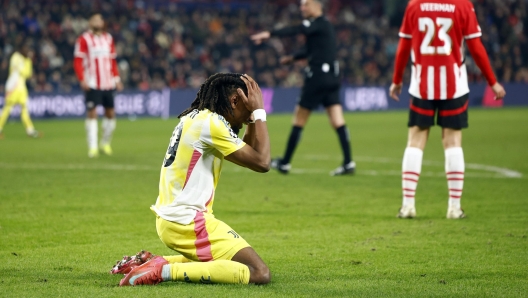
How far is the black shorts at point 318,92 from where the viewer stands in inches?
449

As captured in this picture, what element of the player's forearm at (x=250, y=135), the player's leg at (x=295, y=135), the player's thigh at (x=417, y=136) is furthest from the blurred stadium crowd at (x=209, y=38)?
the player's forearm at (x=250, y=135)

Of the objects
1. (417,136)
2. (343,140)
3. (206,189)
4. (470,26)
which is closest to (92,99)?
(343,140)

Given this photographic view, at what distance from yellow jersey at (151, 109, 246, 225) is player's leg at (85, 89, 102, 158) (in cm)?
950

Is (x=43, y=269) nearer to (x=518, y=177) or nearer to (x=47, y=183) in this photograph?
(x=47, y=183)

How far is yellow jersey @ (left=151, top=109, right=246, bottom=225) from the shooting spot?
16.0ft

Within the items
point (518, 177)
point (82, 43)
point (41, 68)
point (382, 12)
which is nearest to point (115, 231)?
point (518, 177)

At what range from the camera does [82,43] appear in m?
14.4

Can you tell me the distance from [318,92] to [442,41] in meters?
4.03

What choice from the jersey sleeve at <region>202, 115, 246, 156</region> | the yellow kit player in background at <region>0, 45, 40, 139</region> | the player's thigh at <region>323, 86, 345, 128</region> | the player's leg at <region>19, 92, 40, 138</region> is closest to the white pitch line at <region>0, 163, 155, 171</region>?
the player's thigh at <region>323, 86, 345, 128</region>

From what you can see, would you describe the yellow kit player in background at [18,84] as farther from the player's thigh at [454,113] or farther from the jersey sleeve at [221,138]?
the jersey sleeve at [221,138]

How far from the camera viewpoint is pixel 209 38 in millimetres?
33844

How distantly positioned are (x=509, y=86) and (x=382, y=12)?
332 inches

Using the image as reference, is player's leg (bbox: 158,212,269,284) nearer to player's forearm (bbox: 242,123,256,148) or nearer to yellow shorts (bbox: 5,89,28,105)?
player's forearm (bbox: 242,123,256,148)

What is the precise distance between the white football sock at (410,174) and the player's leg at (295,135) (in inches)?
149
